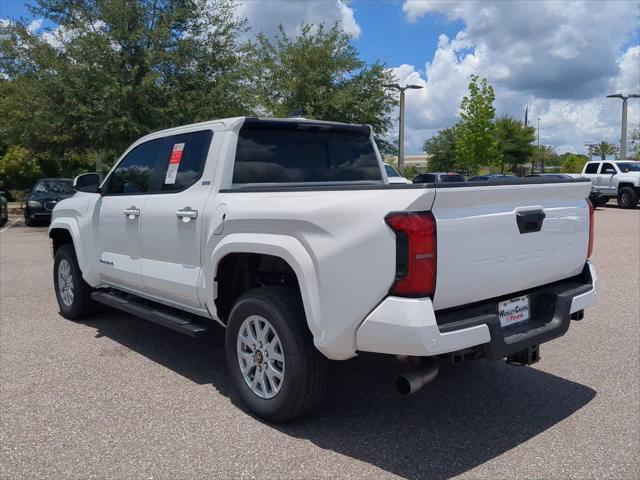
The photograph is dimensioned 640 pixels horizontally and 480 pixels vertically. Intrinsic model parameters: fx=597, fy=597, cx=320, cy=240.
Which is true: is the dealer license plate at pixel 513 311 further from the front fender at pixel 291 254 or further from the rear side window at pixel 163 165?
the rear side window at pixel 163 165

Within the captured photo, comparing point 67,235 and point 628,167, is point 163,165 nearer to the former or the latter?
point 67,235

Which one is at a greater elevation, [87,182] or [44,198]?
[87,182]

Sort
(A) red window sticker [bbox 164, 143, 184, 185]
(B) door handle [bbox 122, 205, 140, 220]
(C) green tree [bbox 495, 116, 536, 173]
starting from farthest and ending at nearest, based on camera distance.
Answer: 1. (C) green tree [bbox 495, 116, 536, 173]
2. (B) door handle [bbox 122, 205, 140, 220]
3. (A) red window sticker [bbox 164, 143, 184, 185]

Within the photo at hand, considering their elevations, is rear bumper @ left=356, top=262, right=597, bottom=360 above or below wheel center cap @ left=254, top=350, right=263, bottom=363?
above

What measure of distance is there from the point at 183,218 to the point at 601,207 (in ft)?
86.0

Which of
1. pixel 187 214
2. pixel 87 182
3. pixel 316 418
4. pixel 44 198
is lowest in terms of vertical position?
pixel 316 418

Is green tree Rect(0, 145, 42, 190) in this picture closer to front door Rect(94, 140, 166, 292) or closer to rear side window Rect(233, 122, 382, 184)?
front door Rect(94, 140, 166, 292)

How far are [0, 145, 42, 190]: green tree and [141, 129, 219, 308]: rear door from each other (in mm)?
28675

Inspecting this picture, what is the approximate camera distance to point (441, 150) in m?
70.0

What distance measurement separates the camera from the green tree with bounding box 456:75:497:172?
101ft

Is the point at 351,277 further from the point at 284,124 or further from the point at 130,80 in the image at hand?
the point at 130,80

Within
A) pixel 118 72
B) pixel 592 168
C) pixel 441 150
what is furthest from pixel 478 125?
pixel 441 150

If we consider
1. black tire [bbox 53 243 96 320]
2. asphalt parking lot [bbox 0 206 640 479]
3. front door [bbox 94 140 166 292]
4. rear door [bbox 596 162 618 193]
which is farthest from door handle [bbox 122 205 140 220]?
rear door [bbox 596 162 618 193]

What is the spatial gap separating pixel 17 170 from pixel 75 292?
29573 mm
